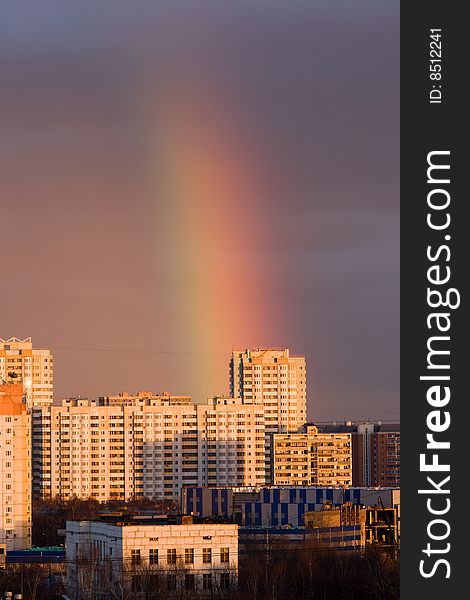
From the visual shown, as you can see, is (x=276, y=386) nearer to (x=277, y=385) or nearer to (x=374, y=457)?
(x=277, y=385)

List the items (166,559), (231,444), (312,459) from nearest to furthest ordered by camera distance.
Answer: (166,559)
(231,444)
(312,459)

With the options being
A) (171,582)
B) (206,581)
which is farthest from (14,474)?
(171,582)

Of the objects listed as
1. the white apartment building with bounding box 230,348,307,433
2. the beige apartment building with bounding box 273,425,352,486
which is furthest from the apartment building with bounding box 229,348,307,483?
the beige apartment building with bounding box 273,425,352,486

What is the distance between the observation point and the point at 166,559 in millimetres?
31516

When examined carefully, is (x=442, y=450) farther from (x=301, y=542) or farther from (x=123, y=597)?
(x=301, y=542)

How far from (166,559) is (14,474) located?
74.5 feet

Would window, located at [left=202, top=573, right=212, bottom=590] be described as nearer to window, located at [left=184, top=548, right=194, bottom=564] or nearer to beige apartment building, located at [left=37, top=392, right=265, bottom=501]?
window, located at [left=184, top=548, right=194, bottom=564]

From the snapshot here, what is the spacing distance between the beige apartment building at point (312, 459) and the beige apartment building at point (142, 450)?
3769mm

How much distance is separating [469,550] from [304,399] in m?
97.4

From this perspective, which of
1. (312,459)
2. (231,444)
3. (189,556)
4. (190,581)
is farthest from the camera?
(312,459)

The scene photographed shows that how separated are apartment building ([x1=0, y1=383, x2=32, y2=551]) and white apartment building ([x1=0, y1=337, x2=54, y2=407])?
156 feet

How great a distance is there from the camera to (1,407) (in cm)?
5503

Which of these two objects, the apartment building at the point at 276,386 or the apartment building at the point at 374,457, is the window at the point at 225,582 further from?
the apartment building at the point at 276,386

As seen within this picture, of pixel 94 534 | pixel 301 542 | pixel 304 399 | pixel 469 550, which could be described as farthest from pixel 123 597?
pixel 304 399
